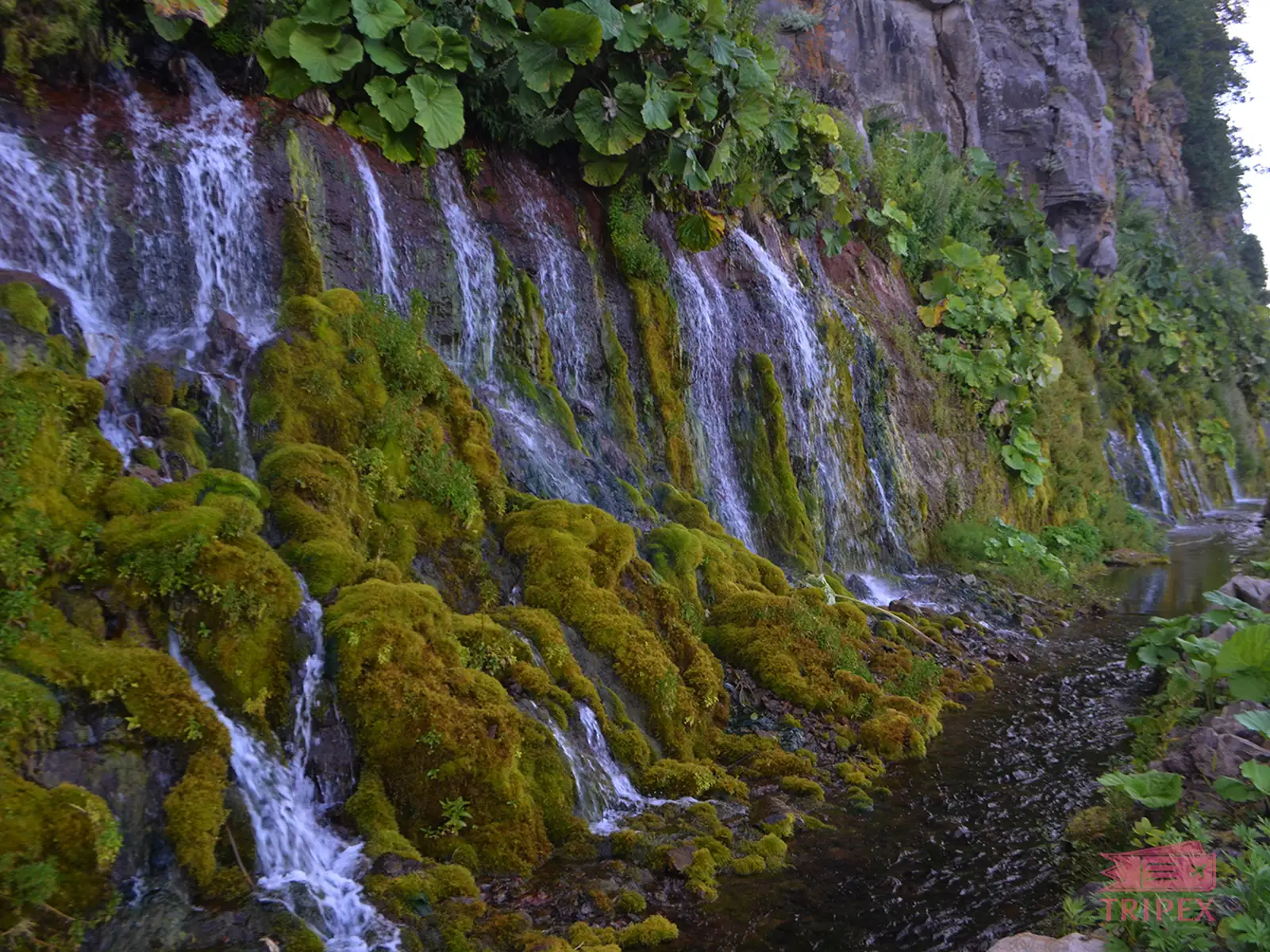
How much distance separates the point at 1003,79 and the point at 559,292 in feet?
72.1

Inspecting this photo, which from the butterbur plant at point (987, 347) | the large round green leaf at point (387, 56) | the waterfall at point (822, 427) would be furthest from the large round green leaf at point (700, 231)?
the butterbur plant at point (987, 347)

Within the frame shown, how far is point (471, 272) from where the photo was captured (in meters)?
9.74

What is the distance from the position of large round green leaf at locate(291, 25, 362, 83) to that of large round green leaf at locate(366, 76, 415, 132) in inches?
12.8

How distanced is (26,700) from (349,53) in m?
6.82

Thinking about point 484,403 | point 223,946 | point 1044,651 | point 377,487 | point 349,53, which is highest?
point 349,53

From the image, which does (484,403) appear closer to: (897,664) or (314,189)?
(314,189)

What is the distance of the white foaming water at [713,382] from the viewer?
11.9 metres

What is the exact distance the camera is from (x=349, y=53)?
883 cm

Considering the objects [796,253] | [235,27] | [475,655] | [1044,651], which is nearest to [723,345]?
[796,253]

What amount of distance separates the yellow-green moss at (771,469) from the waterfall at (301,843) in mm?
7678

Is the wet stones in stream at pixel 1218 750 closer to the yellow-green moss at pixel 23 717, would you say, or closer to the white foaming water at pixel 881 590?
the yellow-green moss at pixel 23 717

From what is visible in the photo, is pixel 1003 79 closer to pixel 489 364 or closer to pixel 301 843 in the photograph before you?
pixel 489 364

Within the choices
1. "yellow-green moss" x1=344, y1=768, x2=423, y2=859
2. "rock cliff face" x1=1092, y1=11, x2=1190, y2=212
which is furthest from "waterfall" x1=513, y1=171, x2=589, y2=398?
"rock cliff face" x1=1092, y1=11, x2=1190, y2=212
